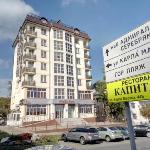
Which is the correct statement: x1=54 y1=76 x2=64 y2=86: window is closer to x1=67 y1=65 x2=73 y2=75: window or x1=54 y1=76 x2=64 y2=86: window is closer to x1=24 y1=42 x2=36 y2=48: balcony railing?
x1=67 y1=65 x2=73 y2=75: window

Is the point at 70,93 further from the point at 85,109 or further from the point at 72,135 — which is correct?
the point at 72,135

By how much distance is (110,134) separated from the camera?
1117 inches

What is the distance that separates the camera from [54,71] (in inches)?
2158

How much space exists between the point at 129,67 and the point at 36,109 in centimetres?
4582

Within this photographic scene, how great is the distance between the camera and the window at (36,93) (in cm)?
4973

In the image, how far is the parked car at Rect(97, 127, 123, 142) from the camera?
2811 cm

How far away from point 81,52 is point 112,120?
18608mm

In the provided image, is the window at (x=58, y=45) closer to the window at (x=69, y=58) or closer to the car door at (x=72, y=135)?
the window at (x=69, y=58)

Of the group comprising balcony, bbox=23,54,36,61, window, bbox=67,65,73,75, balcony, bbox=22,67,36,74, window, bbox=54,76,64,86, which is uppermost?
balcony, bbox=23,54,36,61

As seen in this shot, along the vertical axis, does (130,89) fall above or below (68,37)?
below

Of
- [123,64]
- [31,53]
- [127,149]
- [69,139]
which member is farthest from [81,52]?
[123,64]

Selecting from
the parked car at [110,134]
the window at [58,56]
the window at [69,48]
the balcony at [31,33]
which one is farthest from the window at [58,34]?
the parked car at [110,134]

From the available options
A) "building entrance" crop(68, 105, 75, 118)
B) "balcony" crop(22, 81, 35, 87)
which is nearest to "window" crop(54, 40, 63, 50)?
"balcony" crop(22, 81, 35, 87)

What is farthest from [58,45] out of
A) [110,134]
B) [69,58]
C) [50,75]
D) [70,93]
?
[110,134]
